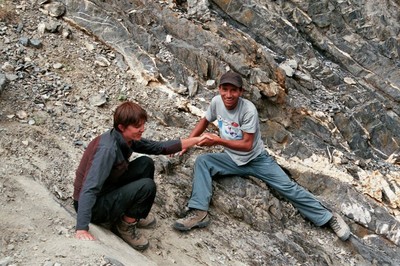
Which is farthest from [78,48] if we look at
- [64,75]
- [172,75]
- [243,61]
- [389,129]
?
[389,129]

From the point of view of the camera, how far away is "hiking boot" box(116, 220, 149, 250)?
18.5 ft

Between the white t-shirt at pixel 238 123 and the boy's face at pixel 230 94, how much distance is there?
15 cm

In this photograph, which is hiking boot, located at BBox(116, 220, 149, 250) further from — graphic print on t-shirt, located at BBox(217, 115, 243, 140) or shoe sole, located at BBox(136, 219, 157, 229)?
graphic print on t-shirt, located at BBox(217, 115, 243, 140)

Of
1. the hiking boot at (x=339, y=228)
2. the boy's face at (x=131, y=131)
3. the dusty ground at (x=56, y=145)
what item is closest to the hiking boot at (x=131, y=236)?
the dusty ground at (x=56, y=145)

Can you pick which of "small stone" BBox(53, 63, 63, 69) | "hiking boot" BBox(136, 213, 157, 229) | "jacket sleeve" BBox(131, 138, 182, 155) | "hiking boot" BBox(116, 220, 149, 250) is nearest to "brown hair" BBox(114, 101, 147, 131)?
"jacket sleeve" BBox(131, 138, 182, 155)

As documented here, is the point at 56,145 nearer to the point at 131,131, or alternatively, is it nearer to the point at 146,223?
the point at 146,223

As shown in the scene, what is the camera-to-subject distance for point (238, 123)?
680cm

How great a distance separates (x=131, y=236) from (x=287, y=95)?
5.57 metres

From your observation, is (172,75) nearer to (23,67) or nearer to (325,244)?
(23,67)

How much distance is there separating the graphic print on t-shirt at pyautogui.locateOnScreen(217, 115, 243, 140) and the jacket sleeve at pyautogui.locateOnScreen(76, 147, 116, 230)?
2.30 m

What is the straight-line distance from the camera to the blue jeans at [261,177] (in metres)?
6.85

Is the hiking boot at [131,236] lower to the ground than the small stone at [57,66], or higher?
higher

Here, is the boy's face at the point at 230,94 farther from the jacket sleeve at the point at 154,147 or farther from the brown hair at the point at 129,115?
the brown hair at the point at 129,115

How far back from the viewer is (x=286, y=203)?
759 centimetres
